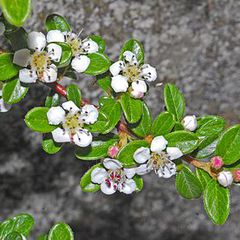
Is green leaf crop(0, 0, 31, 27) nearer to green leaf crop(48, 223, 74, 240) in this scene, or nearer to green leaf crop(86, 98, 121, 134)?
green leaf crop(86, 98, 121, 134)

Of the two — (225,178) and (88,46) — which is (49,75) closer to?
(88,46)

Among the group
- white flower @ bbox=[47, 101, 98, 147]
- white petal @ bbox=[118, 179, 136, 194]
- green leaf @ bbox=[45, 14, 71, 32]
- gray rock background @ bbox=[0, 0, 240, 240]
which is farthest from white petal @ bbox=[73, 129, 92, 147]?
gray rock background @ bbox=[0, 0, 240, 240]

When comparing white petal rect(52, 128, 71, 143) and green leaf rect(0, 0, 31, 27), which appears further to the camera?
white petal rect(52, 128, 71, 143)

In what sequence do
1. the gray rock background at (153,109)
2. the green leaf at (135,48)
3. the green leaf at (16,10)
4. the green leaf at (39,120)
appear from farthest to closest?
the gray rock background at (153,109), the green leaf at (135,48), the green leaf at (39,120), the green leaf at (16,10)

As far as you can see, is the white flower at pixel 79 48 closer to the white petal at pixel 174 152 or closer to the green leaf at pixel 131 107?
the green leaf at pixel 131 107

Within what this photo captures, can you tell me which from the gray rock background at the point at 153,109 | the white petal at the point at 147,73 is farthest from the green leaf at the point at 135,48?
the gray rock background at the point at 153,109

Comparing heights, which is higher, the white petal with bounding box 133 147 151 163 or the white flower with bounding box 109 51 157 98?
the white flower with bounding box 109 51 157 98

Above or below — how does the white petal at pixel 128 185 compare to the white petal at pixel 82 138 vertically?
below
